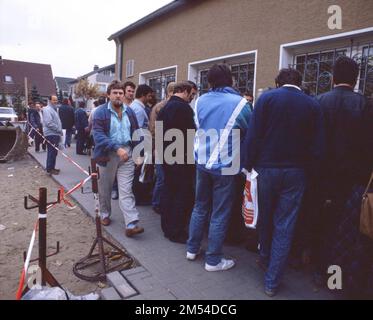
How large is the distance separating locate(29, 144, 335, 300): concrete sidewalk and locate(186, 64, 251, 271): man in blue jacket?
0.66 ft

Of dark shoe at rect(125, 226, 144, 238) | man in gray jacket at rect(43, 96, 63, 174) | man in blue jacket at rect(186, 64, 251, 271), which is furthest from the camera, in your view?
man in gray jacket at rect(43, 96, 63, 174)

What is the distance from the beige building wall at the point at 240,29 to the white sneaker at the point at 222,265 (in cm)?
369

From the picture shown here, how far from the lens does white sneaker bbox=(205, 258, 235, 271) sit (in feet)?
11.1

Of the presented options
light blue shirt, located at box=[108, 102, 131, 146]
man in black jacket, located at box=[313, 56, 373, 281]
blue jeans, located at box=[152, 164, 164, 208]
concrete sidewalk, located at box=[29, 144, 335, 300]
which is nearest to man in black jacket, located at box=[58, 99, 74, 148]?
blue jeans, located at box=[152, 164, 164, 208]

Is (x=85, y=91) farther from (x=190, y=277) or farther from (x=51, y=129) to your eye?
(x=190, y=277)

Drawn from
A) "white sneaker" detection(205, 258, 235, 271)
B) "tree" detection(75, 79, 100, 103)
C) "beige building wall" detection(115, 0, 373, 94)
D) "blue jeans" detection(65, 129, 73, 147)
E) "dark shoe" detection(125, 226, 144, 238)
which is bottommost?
"white sneaker" detection(205, 258, 235, 271)

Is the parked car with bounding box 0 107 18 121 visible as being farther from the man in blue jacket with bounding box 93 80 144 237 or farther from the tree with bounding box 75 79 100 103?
the man in blue jacket with bounding box 93 80 144 237

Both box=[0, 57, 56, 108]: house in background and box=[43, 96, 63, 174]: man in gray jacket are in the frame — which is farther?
box=[0, 57, 56, 108]: house in background

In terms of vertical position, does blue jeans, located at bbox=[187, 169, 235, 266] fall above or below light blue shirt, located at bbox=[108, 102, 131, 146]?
below

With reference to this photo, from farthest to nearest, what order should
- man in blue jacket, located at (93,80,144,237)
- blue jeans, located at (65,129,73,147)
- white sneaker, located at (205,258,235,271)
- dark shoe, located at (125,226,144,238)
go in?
blue jeans, located at (65,129,73,147) < dark shoe, located at (125,226,144,238) < man in blue jacket, located at (93,80,144,237) < white sneaker, located at (205,258,235,271)

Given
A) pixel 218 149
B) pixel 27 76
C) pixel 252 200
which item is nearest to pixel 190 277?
pixel 252 200

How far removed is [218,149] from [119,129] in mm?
1496
